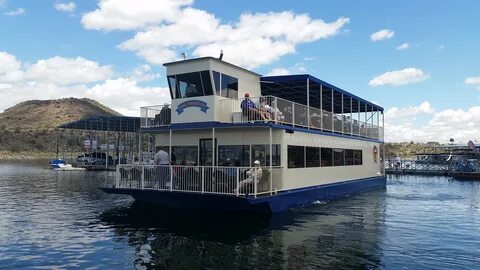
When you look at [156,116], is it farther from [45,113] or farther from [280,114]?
[45,113]

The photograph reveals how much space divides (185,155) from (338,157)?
9.08 metres

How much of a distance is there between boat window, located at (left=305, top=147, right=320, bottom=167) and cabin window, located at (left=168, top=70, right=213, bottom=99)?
5.59 meters

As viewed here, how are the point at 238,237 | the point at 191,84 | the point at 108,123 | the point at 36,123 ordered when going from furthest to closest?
1. the point at 36,123
2. the point at 108,123
3. the point at 191,84
4. the point at 238,237

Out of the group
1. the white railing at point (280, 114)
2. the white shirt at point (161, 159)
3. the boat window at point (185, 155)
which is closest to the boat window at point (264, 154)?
the white railing at point (280, 114)

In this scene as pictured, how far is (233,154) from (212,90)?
114 inches

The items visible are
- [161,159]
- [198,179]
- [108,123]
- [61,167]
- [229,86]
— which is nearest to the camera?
[198,179]

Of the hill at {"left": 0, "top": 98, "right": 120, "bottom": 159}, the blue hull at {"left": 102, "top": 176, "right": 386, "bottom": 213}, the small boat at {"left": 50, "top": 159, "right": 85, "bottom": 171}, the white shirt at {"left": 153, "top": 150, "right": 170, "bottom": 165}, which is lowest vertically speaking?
the blue hull at {"left": 102, "top": 176, "right": 386, "bottom": 213}

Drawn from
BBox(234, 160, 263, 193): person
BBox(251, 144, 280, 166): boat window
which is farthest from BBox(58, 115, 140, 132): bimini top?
BBox(234, 160, 263, 193): person

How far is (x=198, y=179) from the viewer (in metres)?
16.6

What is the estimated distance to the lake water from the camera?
11.1m

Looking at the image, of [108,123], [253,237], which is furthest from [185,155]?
[108,123]

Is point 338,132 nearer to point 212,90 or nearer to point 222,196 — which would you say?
point 212,90

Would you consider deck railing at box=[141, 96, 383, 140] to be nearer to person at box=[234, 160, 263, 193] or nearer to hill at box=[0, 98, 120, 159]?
person at box=[234, 160, 263, 193]

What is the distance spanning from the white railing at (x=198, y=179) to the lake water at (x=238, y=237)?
124cm
